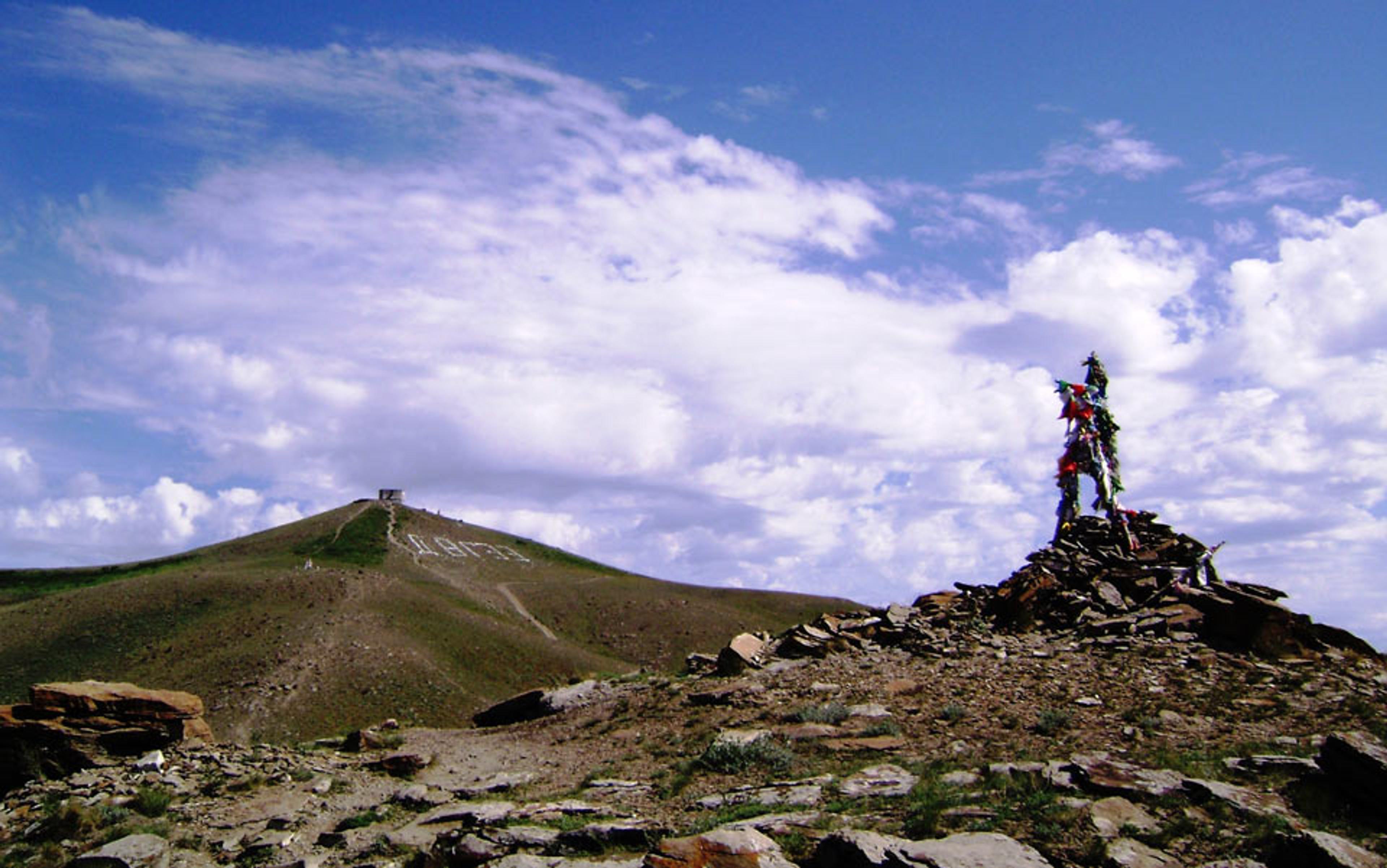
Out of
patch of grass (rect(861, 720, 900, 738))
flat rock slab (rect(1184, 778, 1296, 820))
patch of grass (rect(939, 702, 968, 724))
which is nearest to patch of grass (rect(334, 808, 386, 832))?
patch of grass (rect(861, 720, 900, 738))

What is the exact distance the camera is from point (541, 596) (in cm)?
8425

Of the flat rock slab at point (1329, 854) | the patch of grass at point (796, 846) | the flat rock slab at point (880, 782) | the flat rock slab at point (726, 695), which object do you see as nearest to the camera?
the flat rock slab at point (1329, 854)

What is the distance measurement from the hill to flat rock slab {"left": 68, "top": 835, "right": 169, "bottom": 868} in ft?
49.1

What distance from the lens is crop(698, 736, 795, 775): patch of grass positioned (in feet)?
44.8

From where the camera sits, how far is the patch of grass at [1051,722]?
13.9m

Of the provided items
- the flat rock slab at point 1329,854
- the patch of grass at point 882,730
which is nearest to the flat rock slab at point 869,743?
the patch of grass at point 882,730

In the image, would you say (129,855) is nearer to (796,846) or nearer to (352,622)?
(796,846)

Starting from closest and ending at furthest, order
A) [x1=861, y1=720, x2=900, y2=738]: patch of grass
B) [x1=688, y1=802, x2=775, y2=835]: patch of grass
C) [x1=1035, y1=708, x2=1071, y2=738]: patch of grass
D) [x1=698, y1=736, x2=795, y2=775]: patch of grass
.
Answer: [x1=688, y1=802, x2=775, y2=835]: patch of grass, [x1=698, y1=736, x2=795, y2=775]: patch of grass, [x1=1035, y1=708, x2=1071, y2=738]: patch of grass, [x1=861, y1=720, x2=900, y2=738]: patch of grass

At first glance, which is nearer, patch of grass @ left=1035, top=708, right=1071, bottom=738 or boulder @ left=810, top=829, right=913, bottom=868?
boulder @ left=810, top=829, right=913, bottom=868

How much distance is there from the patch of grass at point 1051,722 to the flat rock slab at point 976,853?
494cm

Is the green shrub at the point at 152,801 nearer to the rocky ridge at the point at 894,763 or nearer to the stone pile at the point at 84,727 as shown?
the rocky ridge at the point at 894,763

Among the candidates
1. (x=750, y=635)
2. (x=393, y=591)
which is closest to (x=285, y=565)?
(x=393, y=591)

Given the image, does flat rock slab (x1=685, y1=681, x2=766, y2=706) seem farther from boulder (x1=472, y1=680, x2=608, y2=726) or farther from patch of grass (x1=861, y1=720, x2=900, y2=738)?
patch of grass (x1=861, y1=720, x2=900, y2=738)

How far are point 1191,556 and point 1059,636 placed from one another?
5.25m
